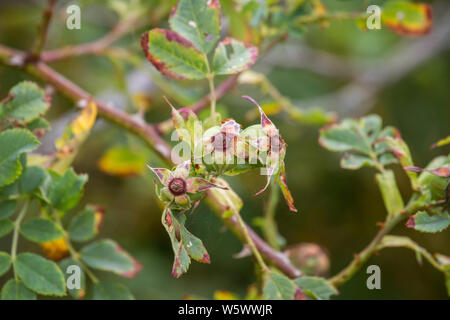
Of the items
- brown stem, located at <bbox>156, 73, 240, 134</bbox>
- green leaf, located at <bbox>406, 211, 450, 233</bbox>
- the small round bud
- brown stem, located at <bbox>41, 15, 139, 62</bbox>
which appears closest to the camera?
the small round bud

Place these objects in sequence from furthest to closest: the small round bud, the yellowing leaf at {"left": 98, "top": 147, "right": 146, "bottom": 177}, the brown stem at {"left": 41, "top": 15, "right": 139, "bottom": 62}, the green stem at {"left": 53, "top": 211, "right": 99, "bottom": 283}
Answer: the yellowing leaf at {"left": 98, "top": 147, "right": 146, "bottom": 177}, the brown stem at {"left": 41, "top": 15, "right": 139, "bottom": 62}, the green stem at {"left": 53, "top": 211, "right": 99, "bottom": 283}, the small round bud

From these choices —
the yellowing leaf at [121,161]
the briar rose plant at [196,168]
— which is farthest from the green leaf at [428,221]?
the yellowing leaf at [121,161]

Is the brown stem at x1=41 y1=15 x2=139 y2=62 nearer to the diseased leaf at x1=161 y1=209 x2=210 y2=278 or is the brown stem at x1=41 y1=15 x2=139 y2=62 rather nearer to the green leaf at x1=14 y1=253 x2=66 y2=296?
the green leaf at x1=14 y1=253 x2=66 y2=296

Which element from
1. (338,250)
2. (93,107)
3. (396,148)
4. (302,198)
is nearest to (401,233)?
(338,250)

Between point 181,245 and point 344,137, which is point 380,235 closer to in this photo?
point 344,137

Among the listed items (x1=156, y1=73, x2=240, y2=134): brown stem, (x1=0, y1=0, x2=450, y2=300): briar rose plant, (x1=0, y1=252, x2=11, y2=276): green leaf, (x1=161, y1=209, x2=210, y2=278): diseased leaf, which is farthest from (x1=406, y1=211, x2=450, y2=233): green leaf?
(x1=0, y1=252, x2=11, y2=276): green leaf

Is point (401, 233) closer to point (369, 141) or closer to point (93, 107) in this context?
point (369, 141)
